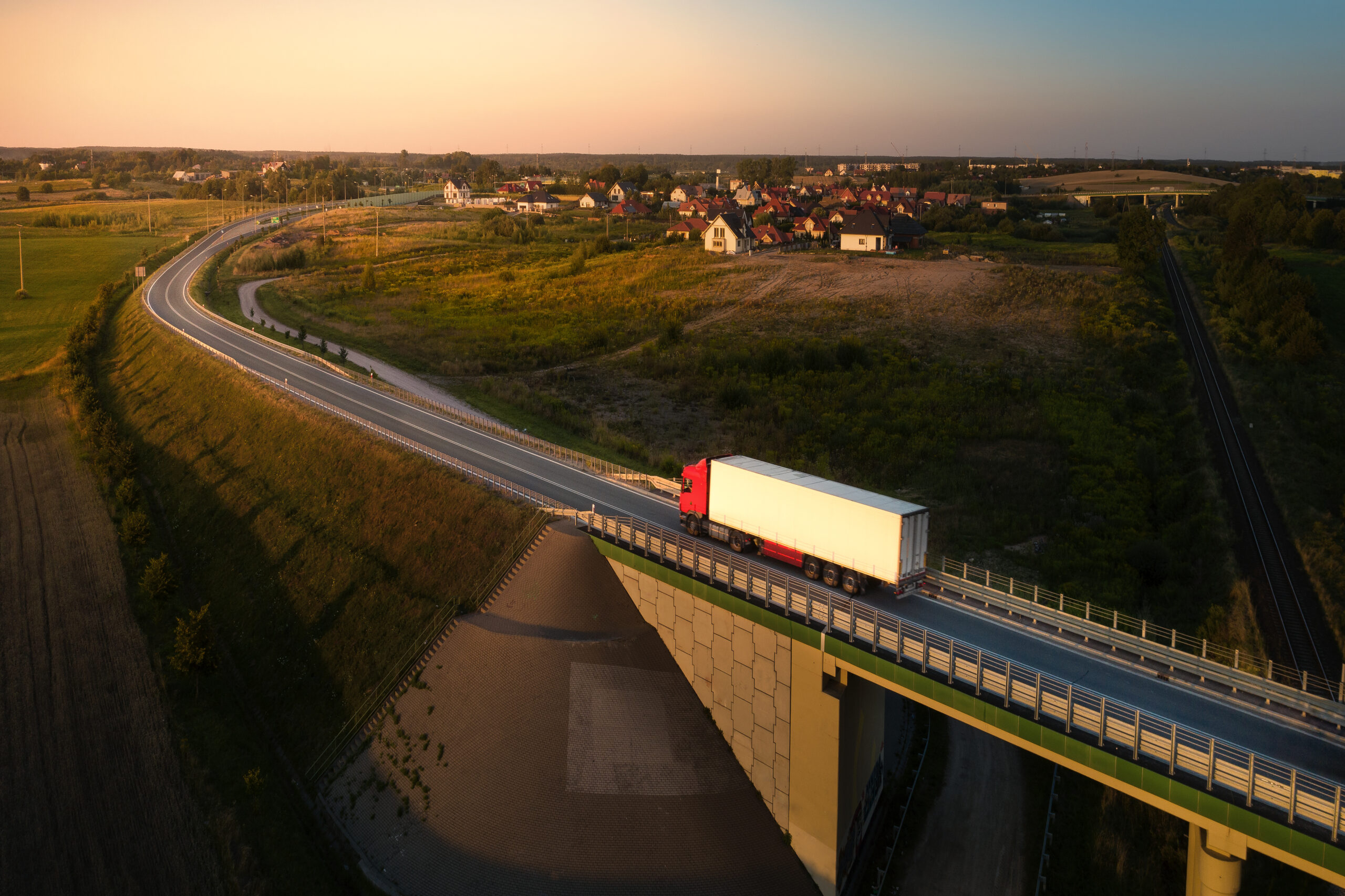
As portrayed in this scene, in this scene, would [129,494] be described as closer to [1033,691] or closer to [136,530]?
[136,530]

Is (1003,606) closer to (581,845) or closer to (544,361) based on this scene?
(581,845)

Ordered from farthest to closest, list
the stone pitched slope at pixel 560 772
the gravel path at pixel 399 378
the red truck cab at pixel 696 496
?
the gravel path at pixel 399 378, the red truck cab at pixel 696 496, the stone pitched slope at pixel 560 772

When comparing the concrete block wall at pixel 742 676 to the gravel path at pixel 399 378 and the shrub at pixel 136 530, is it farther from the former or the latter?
the gravel path at pixel 399 378

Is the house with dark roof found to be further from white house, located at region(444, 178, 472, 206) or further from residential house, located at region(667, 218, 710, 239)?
white house, located at region(444, 178, 472, 206)

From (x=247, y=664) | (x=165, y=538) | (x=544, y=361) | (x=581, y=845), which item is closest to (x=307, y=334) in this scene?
(x=544, y=361)

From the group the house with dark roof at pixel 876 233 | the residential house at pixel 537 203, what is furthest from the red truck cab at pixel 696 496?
the residential house at pixel 537 203

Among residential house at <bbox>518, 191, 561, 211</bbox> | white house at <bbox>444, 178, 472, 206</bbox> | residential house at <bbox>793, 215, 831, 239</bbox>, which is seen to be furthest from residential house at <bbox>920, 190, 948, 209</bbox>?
white house at <bbox>444, 178, 472, 206</bbox>

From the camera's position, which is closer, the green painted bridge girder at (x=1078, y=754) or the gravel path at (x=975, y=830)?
the green painted bridge girder at (x=1078, y=754)
